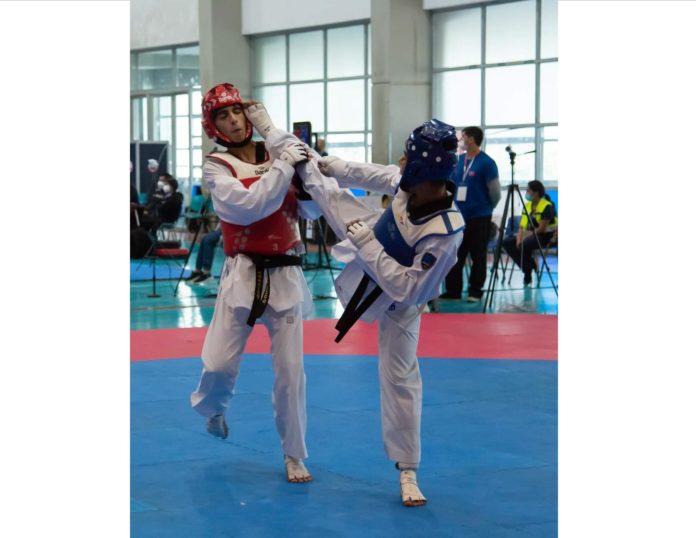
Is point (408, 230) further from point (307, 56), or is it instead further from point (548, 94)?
point (307, 56)

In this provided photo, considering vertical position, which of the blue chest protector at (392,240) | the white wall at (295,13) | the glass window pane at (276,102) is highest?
the white wall at (295,13)

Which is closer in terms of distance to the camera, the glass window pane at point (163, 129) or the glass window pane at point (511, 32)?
the glass window pane at point (511, 32)

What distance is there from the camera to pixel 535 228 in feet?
39.6

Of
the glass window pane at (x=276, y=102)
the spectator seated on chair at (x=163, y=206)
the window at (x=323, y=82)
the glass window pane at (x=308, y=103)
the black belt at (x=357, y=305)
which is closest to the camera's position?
the black belt at (x=357, y=305)

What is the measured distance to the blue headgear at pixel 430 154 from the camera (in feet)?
13.2

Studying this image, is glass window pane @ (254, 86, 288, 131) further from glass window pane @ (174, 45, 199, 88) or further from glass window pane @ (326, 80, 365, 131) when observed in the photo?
glass window pane @ (174, 45, 199, 88)

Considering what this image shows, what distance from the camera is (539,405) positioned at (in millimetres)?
6305

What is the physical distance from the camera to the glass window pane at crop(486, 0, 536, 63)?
16953mm

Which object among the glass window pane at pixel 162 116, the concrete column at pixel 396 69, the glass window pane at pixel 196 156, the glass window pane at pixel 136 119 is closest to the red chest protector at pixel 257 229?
the concrete column at pixel 396 69

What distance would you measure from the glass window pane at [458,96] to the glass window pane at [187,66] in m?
6.82

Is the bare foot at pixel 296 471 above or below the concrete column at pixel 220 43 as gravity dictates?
below

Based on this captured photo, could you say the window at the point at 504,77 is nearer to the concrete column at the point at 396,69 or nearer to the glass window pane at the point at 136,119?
the concrete column at the point at 396,69

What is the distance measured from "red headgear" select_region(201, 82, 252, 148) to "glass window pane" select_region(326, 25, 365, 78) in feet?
50.2
